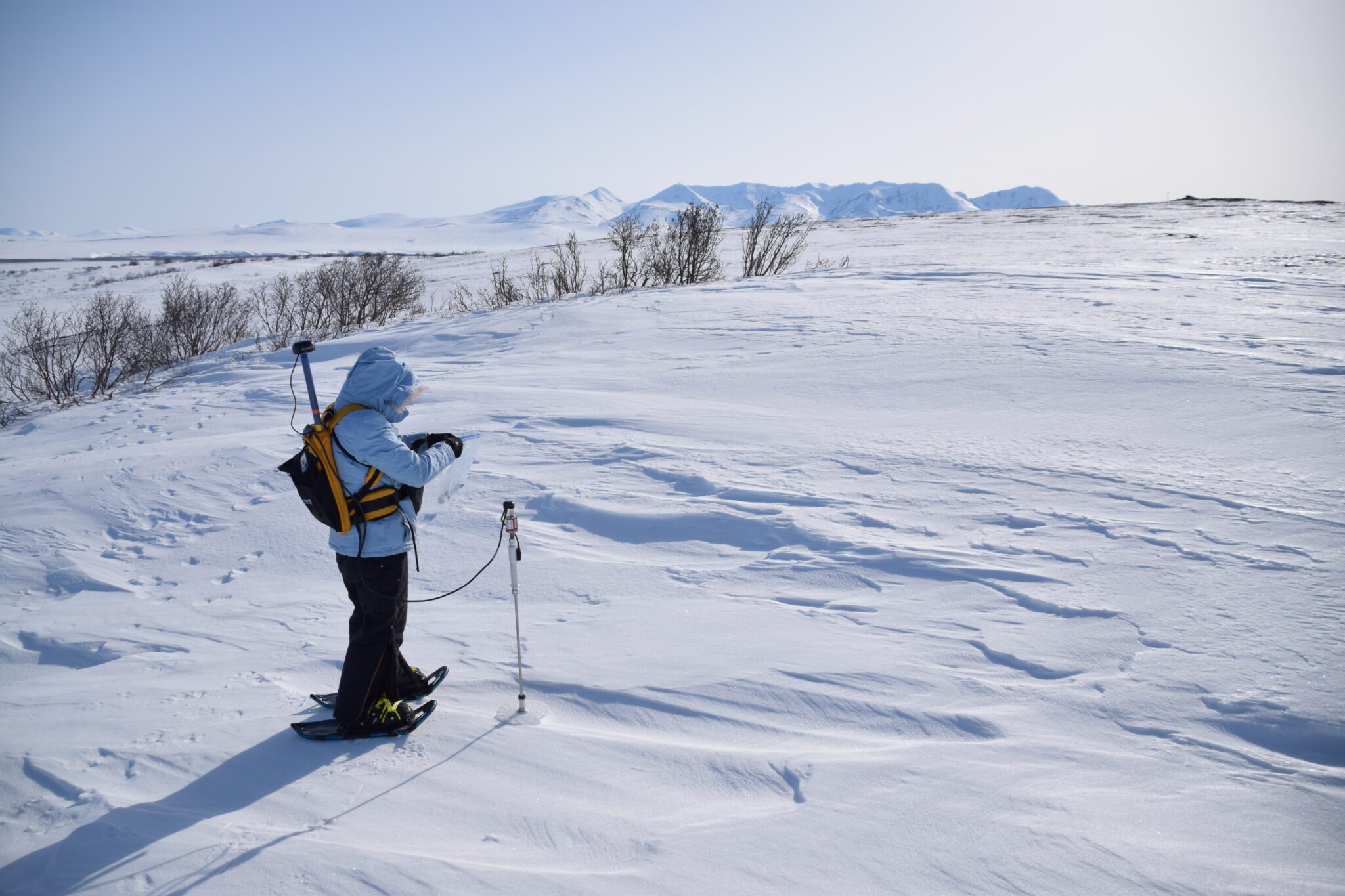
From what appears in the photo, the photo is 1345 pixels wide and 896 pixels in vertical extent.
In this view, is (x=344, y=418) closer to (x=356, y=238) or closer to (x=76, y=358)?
(x=76, y=358)

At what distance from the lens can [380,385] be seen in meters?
3.04

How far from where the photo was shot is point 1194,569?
4.38m

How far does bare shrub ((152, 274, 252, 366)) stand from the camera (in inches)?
616

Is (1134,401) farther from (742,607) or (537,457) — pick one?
(537,457)

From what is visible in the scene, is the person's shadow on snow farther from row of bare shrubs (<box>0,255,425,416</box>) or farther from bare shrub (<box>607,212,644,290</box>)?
bare shrub (<box>607,212,644,290</box>)

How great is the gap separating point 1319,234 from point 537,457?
2282 cm

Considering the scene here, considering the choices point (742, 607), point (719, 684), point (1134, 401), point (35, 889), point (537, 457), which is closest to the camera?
point (35, 889)

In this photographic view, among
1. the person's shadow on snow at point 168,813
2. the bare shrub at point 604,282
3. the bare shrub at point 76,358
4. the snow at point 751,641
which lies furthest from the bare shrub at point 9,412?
the person's shadow on snow at point 168,813

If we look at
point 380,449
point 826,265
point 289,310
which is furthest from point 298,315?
point 380,449

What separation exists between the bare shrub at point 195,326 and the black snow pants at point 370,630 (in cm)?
1480

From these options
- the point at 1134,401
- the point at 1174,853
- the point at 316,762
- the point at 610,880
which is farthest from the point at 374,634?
the point at 1134,401

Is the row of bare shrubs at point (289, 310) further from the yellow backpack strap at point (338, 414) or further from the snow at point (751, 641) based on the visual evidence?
the yellow backpack strap at point (338, 414)

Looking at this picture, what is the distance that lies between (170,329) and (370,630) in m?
16.1

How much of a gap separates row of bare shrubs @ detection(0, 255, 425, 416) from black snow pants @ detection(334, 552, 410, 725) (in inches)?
471
